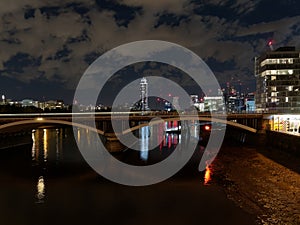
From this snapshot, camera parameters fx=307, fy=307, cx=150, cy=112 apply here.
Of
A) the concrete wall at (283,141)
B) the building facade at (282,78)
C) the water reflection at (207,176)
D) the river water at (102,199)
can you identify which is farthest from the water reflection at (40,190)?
the building facade at (282,78)

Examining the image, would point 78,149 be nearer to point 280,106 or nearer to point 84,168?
point 84,168

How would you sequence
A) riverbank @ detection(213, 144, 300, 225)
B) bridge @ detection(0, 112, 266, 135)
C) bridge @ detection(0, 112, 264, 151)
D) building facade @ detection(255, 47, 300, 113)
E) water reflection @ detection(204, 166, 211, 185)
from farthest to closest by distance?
building facade @ detection(255, 47, 300, 113) < bridge @ detection(0, 112, 264, 151) < bridge @ detection(0, 112, 266, 135) < water reflection @ detection(204, 166, 211, 185) < riverbank @ detection(213, 144, 300, 225)

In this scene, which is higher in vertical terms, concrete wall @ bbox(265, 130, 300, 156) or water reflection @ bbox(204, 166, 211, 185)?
concrete wall @ bbox(265, 130, 300, 156)

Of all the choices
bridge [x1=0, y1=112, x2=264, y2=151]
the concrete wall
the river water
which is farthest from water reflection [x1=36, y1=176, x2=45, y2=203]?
the concrete wall

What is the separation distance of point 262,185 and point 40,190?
17.1 meters

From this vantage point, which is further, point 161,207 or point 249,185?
point 249,185

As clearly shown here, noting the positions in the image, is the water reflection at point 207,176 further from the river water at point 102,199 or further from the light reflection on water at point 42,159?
the light reflection on water at point 42,159

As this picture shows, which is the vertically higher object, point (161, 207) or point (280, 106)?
point (280, 106)

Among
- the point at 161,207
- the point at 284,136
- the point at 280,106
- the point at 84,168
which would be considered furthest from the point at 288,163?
the point at 280,106

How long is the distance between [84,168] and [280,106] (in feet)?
242

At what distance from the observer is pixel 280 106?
3526 inches

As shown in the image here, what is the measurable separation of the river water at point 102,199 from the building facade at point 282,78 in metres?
67.0

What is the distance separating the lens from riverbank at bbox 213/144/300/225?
1784 cm

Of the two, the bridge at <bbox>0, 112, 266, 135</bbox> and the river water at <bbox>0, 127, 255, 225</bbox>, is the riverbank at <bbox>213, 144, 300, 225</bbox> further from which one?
the bridge at <bbox>0, 112, 266, 135</bbox>
